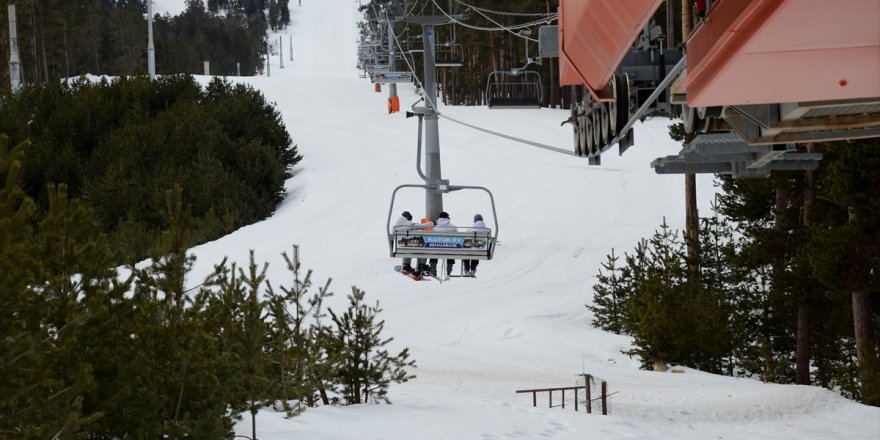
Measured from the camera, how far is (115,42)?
112562mm

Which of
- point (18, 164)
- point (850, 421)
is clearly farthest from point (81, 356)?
point (850, 421)

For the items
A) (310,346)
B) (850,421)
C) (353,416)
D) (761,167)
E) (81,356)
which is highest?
(761,167)

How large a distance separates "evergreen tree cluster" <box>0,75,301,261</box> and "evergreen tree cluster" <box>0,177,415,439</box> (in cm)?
2158

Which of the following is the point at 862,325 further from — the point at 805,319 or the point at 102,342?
the point at 102,342

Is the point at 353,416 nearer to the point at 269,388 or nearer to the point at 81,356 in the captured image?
the point at 269,388

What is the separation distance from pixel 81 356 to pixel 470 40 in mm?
64773

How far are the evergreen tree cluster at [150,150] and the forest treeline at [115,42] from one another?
266 centimetres

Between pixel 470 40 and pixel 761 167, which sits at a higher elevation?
pixel 470 40

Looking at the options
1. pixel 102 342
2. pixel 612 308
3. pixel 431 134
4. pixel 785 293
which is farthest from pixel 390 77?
pixel 102 342

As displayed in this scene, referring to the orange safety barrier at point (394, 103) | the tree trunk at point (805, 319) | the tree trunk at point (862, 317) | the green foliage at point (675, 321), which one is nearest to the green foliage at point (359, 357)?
the green foliage at point (675, 321)

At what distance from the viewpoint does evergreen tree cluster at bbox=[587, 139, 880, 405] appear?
58.5ft

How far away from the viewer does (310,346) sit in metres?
13.3

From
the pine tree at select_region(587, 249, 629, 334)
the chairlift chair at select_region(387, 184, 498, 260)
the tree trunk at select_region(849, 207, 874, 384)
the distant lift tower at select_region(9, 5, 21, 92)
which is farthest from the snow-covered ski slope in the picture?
the distant lift tower at select_region(9, 5, 21, 92)

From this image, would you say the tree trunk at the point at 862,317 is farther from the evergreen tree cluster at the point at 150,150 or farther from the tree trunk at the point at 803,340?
the evergreen tree cluster at the point at 150,150
